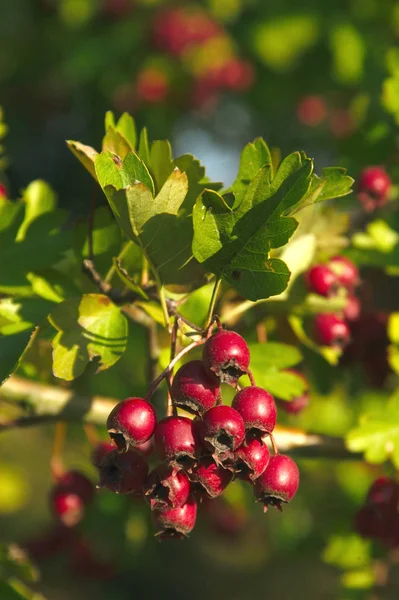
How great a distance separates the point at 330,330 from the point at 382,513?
0.33 meters

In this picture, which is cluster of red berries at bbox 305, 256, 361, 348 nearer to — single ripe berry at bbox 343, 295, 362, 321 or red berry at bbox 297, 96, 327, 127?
single ripe berry at bbox 343, 295, 362, 321

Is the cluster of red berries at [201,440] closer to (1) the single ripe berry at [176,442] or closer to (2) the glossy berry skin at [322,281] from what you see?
(1) the single ripe berry at [176,442]

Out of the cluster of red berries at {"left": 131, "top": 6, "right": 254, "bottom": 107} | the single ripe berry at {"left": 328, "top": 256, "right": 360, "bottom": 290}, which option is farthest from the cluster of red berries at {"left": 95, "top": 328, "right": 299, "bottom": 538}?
the cluster of red berries at {"left": 131, "top": 6, "right": 254, "bottom": 107}

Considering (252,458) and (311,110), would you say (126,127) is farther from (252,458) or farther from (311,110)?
(311,110)

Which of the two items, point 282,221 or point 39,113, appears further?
point 39,113

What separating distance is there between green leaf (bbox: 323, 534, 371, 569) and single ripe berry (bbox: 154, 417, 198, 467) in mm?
967

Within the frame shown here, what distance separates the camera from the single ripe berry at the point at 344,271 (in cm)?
126

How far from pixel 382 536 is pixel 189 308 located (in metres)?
0.56

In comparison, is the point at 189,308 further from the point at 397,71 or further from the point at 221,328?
the point at 397,71

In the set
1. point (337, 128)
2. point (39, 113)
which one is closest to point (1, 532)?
point (39, 113)

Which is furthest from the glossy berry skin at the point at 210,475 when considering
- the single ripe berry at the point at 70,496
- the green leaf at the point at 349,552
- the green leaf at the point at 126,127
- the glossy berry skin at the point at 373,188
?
the green leaf at the point at 349,552

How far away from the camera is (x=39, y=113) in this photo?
14.6 feet

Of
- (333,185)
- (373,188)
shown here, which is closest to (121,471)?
(333,185)

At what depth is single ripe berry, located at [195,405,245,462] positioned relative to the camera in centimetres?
77
